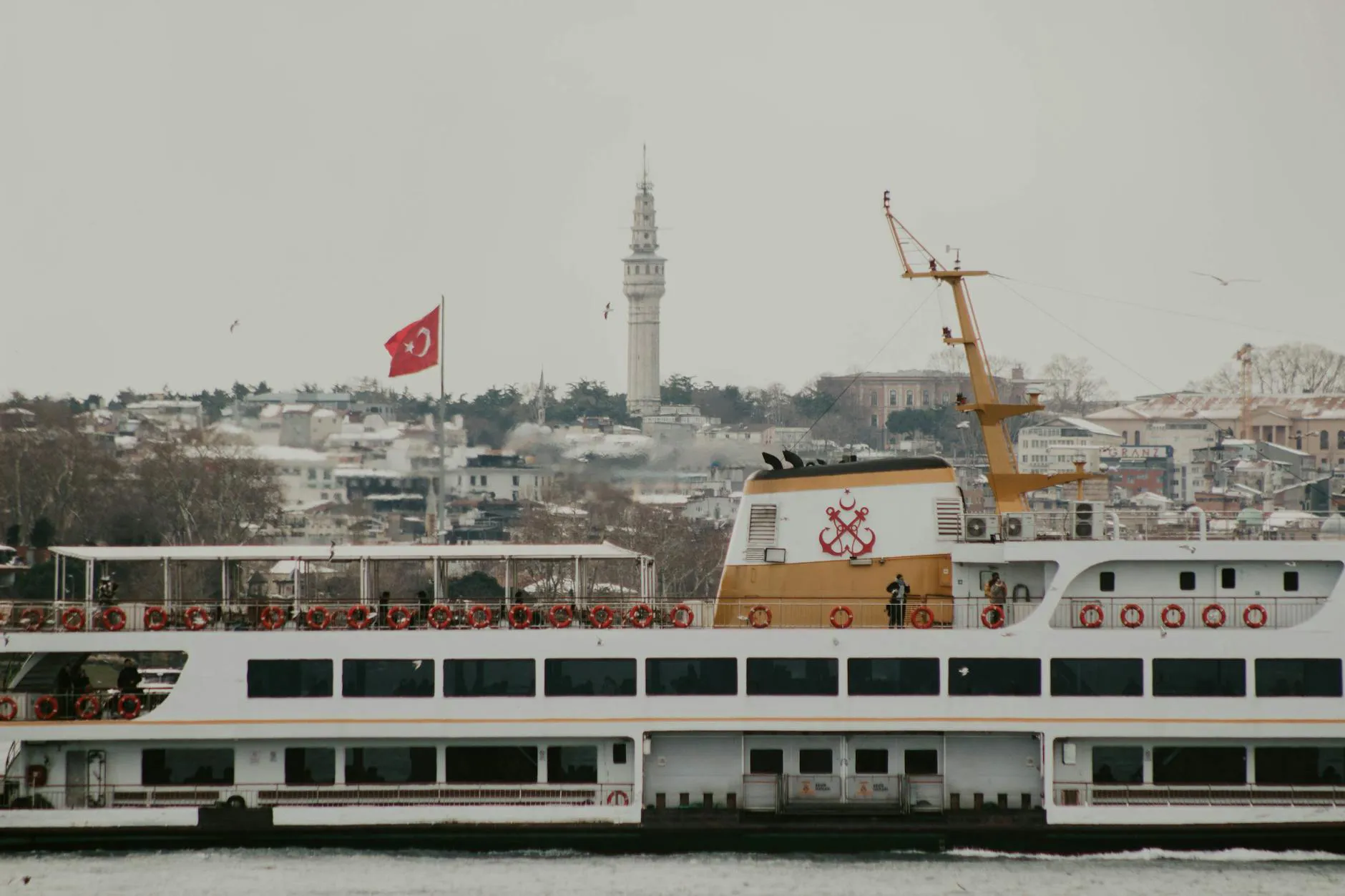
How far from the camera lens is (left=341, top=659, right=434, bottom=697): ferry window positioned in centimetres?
2702

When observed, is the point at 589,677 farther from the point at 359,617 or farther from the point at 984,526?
the point at 984,526

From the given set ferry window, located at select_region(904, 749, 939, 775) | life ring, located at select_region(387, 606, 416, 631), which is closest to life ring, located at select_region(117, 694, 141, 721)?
life ring, located at select_region(387, 606, 416, 631)

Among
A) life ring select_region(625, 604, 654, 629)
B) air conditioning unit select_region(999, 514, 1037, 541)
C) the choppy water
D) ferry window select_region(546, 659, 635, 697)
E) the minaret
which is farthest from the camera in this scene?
the minaret

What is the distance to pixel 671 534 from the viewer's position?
2990 inches

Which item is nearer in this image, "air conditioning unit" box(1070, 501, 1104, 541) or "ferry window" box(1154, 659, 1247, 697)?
"ferry window" box(1154, 659, 1247, 697)

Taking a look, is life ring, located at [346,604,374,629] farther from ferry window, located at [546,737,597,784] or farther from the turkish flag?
the turkish flag

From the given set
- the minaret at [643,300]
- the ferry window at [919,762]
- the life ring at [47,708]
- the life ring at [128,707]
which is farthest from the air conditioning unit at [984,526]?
the minaret at [643,300]

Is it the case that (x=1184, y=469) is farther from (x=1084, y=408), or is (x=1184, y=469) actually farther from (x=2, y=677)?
(x=2, y=677)

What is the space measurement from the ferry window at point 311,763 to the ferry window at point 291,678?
81 centimetres

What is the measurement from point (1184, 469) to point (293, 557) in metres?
94.9

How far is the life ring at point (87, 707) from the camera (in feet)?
87.8

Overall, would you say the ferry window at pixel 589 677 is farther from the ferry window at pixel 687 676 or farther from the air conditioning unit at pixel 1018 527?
the air conditioning unit at pixel 1018 527

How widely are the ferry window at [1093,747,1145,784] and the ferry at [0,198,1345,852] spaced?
36 millimetres

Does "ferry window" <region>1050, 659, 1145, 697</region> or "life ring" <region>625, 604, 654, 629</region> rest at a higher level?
"life ring" <region>625, 604, 654, 629</region>
